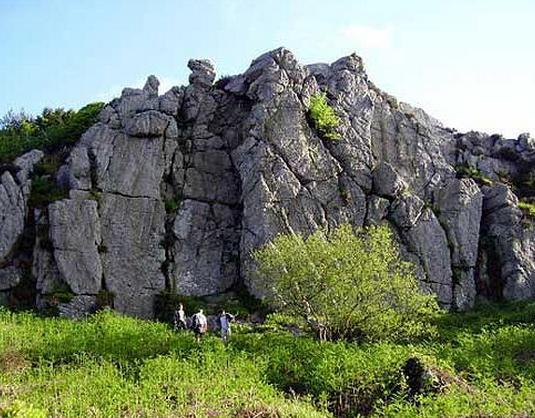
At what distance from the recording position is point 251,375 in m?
28.9

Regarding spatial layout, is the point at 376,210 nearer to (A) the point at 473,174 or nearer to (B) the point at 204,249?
(A) the point at 473,174

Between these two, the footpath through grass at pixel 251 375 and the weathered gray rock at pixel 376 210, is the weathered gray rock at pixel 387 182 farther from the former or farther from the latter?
the footpath through grass at pixel 251 375

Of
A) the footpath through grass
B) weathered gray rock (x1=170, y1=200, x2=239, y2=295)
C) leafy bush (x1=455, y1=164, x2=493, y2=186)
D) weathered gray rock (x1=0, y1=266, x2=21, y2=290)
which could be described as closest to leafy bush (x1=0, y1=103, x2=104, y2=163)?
weathered gray rock (x1=0, y1=266, x2=21, y2=290)

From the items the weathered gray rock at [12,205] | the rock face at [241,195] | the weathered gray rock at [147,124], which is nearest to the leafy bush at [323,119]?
the rock face at [241,195]

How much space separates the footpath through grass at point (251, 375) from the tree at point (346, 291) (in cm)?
203

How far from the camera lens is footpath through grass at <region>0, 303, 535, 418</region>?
23.4 metres

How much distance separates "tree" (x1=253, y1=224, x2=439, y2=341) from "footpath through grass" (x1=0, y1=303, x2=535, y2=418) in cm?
203

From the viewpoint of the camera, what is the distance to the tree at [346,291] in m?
36.6

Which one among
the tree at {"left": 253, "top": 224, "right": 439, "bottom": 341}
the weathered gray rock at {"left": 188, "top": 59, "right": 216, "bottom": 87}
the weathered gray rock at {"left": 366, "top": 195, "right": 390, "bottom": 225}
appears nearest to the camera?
the tree at {"left": 253, "top": 224, "right": 439, "bottom": 341}

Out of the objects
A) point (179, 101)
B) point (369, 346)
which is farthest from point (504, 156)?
point (369, 346)

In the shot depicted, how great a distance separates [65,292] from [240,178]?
54.5ft

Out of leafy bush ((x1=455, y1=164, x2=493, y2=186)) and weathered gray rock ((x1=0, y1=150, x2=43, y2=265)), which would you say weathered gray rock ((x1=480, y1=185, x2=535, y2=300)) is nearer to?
leafy bush ((x1=455, y1=164, x2=493, y2=186))

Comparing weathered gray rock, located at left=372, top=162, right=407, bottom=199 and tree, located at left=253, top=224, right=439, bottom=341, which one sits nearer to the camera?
tree, located at left=253, top=224, right=439, bottom=341

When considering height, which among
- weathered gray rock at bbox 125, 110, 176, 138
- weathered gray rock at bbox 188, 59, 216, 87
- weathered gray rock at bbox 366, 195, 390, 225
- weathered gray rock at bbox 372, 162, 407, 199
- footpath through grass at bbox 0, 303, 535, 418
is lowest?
footpath through grass at bbox 0, 303, 535, 418
